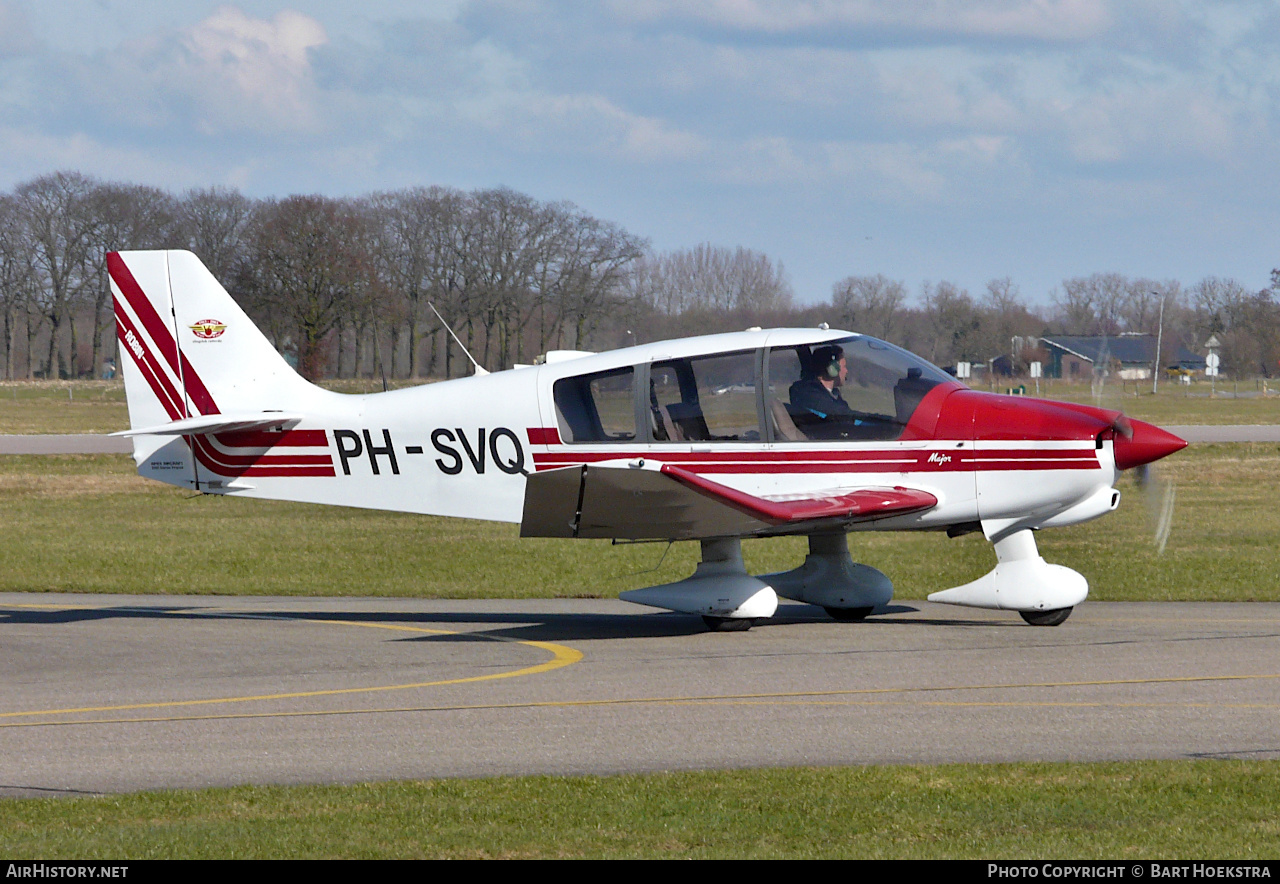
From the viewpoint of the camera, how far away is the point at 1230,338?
98250mm

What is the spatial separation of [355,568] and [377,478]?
14.9 ft

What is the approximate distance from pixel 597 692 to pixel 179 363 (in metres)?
6.34

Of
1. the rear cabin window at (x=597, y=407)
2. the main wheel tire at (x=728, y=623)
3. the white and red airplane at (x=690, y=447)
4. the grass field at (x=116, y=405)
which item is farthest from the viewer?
the grass field at (x=116, y=405)

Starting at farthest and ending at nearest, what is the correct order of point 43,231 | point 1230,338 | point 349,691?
point 1230,338, point 43,231, point 349,691

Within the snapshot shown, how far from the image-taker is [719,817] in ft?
19.8

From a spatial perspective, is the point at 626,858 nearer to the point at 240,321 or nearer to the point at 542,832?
the point at 542,832

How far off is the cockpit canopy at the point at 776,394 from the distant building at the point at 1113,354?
102 feet

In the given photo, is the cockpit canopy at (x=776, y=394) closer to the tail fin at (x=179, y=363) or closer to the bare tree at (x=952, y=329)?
the tail fin at (x=179, y=363)

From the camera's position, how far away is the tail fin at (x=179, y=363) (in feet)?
43.6

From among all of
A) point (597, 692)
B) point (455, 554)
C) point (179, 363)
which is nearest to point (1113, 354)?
point (455, 554)

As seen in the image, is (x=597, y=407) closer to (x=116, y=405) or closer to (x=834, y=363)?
(x=834, y=363)

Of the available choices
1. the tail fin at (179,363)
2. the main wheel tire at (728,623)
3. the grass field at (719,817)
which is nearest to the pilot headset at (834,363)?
the main wheel tire at (728,623)

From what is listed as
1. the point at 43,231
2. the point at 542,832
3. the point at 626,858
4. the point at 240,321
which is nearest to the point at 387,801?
the point at 542,832

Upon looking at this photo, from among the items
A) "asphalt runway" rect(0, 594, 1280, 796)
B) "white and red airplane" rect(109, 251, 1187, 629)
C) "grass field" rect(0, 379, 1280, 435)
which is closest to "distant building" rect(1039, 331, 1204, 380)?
"grass field" rect(0, 379, 1280, 435)
